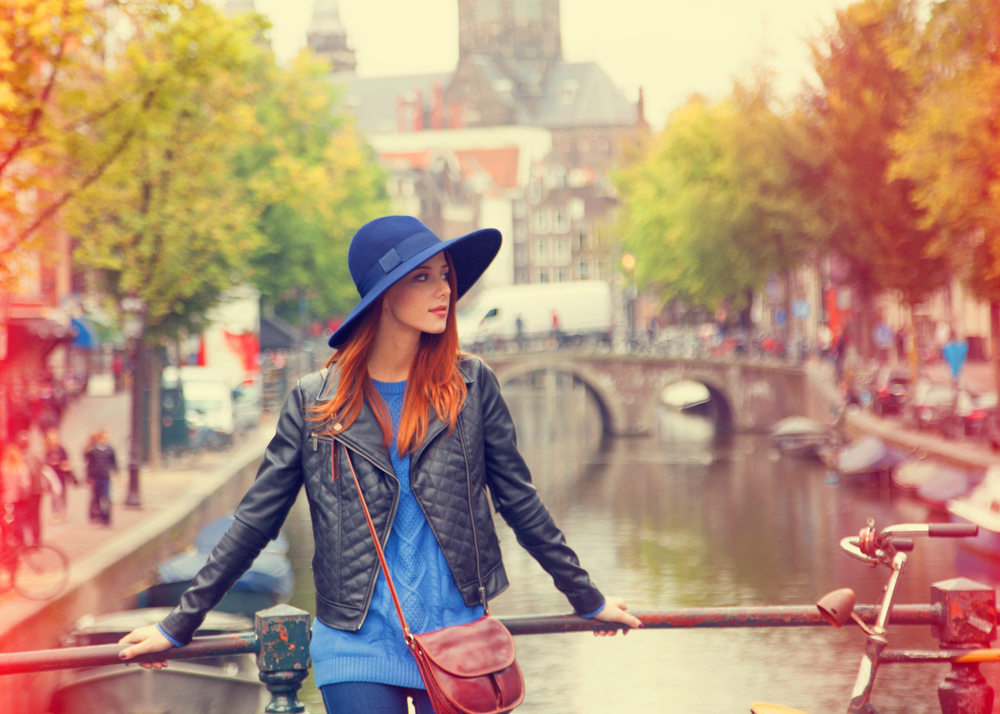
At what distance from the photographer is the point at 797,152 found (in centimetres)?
3047

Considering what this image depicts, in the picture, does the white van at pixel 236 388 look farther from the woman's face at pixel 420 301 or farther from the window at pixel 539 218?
the window at pixel 539 218

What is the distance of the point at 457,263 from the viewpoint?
10.1ft

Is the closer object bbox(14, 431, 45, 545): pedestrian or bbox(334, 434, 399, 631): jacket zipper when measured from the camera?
bbox(334, 434, 399, 631): jacket zipper

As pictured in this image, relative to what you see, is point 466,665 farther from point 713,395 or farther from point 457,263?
point 713,395

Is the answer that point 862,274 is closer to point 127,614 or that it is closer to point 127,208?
point 127,208

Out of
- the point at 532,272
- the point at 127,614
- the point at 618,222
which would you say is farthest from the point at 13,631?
the point at 532,272

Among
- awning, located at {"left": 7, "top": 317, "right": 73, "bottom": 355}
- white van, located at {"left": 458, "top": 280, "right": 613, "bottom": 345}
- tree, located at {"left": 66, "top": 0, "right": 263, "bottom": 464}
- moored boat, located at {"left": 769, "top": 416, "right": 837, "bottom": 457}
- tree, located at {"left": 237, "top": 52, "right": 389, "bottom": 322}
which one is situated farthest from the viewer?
white van, located at {"left": 458, "top": 280, "right": 613, "bottom": 345}

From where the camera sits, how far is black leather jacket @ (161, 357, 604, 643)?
2.78 m

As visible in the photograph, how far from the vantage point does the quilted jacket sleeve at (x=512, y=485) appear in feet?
9.63

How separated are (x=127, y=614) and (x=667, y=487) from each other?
1862 cm

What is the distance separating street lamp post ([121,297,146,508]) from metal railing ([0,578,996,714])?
15430 millimetres

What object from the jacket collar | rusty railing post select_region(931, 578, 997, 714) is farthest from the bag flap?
rusty railing post select_region(931, 578, 997, 714)

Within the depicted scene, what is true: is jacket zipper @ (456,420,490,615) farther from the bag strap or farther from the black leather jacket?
the bag strap

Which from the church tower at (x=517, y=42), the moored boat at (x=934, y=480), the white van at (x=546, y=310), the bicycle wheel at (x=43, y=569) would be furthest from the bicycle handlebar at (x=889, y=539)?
the church tower at (x=517, y=42)
